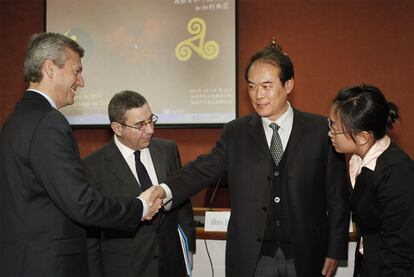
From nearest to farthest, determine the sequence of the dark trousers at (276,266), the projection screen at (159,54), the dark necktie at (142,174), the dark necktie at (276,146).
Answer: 1. the dark trousers at (276,266)
2. the dark necktie at (276,146)
3. the dark necktie at (142,174)
4. the projection screen at (159,54)

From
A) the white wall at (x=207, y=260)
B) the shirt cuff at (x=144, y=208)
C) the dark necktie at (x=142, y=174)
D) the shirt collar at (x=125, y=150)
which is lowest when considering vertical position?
the white wall at (x=207, y=260)

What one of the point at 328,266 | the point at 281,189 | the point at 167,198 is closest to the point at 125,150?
the point at 167,198

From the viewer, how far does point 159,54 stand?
4.08m

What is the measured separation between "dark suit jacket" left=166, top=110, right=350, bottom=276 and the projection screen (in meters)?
1.68

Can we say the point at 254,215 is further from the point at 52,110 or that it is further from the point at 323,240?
the point at 52,110

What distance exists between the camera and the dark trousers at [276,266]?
6.93ft

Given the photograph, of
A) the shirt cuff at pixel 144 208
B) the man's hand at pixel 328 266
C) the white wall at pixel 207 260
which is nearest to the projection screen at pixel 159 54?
the white wall at pixel 207 260

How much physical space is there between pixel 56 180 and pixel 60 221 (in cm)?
18

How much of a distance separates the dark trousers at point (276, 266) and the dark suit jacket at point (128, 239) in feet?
1.76

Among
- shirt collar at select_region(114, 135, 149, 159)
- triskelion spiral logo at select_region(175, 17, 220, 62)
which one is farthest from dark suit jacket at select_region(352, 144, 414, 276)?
triskelion spiral logo at select_region(175, 17, 220, 62)

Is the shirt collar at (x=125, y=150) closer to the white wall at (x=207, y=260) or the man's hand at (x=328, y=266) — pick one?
the white wall at (x=207, y=260)

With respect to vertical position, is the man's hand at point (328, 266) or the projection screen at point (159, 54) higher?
the projection screen at point (159, 54)

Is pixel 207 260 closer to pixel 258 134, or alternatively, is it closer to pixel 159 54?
pixel 258 134

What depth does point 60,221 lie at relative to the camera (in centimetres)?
188
